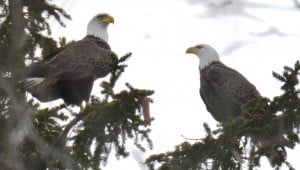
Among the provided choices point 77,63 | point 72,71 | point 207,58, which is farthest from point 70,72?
point 207,58

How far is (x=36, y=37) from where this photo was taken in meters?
7.52

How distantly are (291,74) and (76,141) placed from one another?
5.47 feet

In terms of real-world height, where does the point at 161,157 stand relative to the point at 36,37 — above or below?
below

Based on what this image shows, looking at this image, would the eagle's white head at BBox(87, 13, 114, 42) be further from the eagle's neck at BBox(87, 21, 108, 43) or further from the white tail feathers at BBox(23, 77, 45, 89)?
the white tail feathers at BBox(23, 77, 45, 89)

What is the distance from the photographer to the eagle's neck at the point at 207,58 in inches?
366

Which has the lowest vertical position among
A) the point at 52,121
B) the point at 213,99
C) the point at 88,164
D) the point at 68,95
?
the point at 88,164

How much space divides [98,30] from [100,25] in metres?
0.09

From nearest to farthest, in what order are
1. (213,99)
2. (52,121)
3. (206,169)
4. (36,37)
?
(206,169)
(52,121)
(36,37)
(213,99)

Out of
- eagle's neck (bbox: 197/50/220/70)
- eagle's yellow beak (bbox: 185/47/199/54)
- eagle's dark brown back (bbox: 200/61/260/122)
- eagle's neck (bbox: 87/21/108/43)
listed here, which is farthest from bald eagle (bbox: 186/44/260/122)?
eagle's neck (bbox: 87/21/108/43)

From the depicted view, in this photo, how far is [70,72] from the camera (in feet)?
24.3

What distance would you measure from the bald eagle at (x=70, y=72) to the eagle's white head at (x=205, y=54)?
162 cm

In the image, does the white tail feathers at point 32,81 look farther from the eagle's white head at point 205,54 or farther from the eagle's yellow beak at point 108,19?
the eagle's white head at point 205,54

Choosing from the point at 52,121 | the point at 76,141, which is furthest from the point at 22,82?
the point at 76,141

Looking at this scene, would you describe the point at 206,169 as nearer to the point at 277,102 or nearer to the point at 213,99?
the point at 277,102
